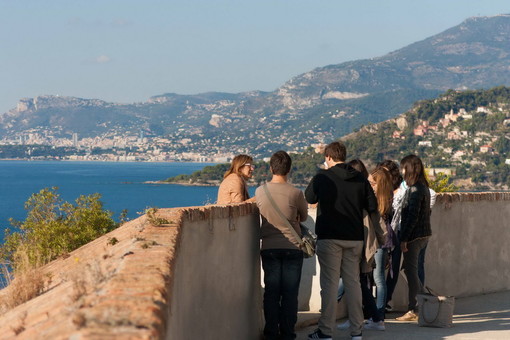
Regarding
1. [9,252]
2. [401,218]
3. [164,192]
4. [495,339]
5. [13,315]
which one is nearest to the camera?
[13,315]

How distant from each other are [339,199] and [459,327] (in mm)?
2202

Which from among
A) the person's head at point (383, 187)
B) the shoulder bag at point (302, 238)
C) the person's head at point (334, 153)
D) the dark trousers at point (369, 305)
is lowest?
the dark trousers at point (369, 305)

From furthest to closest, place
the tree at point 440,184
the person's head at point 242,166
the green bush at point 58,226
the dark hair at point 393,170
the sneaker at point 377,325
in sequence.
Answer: the tree at point 440,184, the green bush at point 58,226, the dark hair at point 393,170, the sneaker at point 377,325, the person's head at point 242,166

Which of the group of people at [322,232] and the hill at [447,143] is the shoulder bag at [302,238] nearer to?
the group of people at [322,232]

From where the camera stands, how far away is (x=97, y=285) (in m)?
3.16

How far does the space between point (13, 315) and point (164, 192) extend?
122m

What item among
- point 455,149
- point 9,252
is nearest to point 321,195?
point 9,252

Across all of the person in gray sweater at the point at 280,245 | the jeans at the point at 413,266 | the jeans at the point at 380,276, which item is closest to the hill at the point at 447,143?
the jeans at the point at 413,266

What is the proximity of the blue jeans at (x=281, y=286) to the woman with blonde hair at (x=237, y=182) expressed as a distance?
3.00 feet

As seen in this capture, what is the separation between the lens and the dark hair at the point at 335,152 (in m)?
6.17

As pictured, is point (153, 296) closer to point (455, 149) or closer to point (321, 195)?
point (321, 195)

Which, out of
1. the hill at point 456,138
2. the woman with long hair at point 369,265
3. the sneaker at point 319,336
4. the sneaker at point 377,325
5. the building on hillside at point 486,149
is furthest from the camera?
the building on hillside at point 486,149

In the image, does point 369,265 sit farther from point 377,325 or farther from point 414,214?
point 414,214

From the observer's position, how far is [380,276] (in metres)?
7.30
